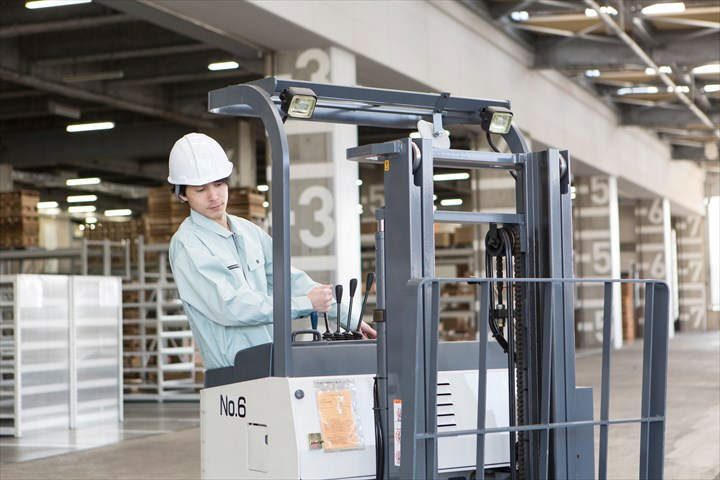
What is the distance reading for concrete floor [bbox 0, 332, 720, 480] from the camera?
8.27 metres

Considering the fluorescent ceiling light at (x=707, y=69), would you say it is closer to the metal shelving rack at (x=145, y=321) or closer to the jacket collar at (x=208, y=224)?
the metal shelving rack at (x=145, y=321)

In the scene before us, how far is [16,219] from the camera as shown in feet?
51.1

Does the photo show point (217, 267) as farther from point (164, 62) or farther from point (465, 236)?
point (465, 236)

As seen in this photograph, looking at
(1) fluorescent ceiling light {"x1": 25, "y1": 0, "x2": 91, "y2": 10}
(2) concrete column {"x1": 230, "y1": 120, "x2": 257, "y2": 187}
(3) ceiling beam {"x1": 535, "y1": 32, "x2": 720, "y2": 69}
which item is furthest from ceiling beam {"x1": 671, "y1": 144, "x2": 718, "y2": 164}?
(1) fluorescent ceiling light {"x1": 25, "y1": 0, "x2": 91, "y2": 10}

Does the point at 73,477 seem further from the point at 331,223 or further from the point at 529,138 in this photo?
the point at 529,138

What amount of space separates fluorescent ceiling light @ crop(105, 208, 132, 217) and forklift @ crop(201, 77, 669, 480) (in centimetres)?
3612

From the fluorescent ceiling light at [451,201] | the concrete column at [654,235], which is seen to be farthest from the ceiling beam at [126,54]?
the fluorescent ceiling light at [451,201]

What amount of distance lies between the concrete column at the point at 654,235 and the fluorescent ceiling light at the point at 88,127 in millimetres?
18506

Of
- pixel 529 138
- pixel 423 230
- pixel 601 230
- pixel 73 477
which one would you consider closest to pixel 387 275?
pixel 423 230

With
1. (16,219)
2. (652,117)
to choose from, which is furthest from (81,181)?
(652,117)

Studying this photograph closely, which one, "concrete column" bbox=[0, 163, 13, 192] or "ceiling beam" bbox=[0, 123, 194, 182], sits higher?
"ceiling beam" bbox=[0, 123, 194, 182]

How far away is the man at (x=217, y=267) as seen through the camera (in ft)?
12.7

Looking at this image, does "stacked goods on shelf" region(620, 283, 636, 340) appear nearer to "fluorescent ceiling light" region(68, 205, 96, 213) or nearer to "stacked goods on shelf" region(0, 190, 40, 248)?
"stacked goods on shelf" region(0, 190, 40, 248)

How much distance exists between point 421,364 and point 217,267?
3.04 ft
